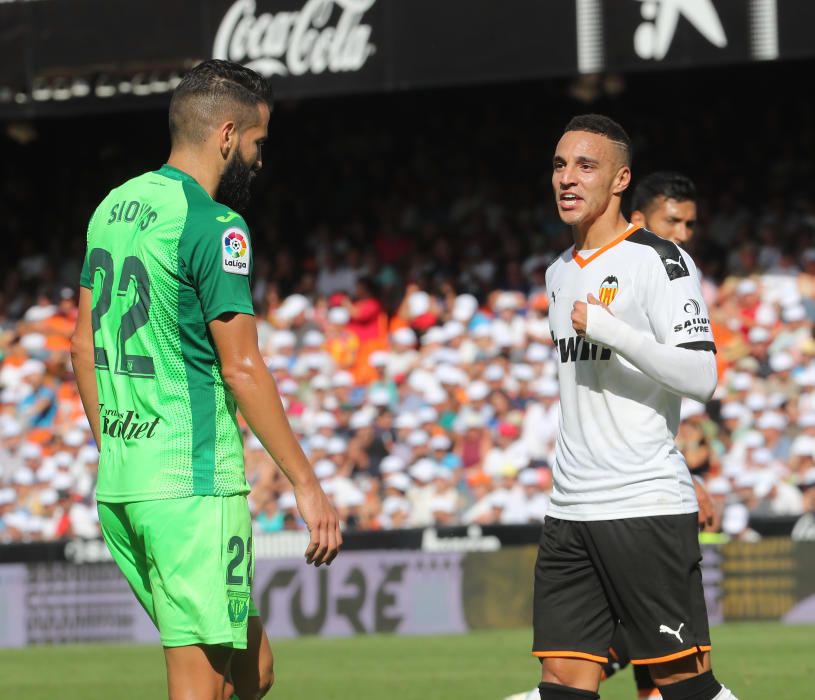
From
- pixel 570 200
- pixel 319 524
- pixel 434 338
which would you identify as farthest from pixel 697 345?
pixel 434 338

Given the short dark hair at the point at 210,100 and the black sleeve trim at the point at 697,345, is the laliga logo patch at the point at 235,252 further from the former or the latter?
the black sleeve trim at the point at 697,345

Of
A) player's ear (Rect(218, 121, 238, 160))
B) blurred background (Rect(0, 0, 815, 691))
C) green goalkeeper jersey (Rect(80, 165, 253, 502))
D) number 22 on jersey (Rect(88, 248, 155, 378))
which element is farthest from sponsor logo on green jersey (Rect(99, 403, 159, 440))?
blurred background (Rect(0, 0, 815, 691))

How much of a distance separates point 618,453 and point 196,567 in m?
1.53

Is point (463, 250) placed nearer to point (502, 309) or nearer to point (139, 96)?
point (502, 309)

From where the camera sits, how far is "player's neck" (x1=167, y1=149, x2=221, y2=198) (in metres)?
4.22

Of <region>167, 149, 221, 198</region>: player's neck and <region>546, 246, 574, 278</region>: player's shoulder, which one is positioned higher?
<region>167, 149, 221, 198</region>: player's neck

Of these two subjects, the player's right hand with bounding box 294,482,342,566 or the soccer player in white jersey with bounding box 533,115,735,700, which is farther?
the soccer player in white jersey with bounding box 533,115,735,700

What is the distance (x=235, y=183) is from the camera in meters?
4.27

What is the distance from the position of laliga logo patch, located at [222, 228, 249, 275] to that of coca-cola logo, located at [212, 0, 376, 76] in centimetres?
1024

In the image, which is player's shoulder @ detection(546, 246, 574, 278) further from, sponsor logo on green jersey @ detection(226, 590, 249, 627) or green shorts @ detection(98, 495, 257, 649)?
sponsor logo on green jersey @ detection(226, 590, 249, 627)

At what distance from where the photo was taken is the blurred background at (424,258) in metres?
12.4

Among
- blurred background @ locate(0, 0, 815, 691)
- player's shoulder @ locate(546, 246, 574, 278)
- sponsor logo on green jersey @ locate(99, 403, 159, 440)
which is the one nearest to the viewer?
sponsor logo on green jersey @ locate(99, 403, 159, 440)

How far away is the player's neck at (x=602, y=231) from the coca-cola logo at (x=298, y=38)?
944cm

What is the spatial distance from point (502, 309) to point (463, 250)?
1.25 metres
